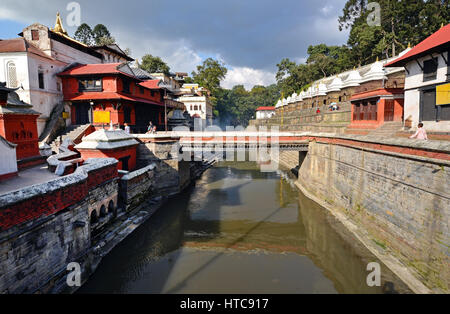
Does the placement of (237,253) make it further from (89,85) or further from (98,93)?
(89,85)

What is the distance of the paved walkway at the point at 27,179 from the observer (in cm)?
1088

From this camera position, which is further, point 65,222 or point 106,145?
point 106,145

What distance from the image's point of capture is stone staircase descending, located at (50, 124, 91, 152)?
22109mm

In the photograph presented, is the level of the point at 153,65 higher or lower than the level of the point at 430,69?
higher

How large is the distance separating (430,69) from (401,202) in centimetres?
874

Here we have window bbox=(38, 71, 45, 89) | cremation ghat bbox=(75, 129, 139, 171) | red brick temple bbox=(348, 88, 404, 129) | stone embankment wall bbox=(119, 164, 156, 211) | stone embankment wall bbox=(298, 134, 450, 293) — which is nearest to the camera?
stone embankment wall bbox=(298, 134, 450, 293)

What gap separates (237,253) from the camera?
13297 millimetres

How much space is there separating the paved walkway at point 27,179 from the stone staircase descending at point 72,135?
637 centimetres

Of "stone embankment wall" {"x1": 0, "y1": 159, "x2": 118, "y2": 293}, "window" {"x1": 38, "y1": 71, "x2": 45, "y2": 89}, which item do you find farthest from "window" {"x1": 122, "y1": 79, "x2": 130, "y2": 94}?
"stone embankment wall" {"x1": 0, "y1": 159, "x2": 118, "y2": 293}

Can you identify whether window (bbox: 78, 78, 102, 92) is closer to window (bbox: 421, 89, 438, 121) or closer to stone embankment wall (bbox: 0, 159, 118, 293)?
stone embankment wall (bbox: 0, 159, 118, 293)

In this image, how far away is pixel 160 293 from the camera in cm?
1018

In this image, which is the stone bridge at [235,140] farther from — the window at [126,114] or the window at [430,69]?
the window at [430,69]

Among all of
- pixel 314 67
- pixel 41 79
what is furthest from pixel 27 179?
pixel 314 67

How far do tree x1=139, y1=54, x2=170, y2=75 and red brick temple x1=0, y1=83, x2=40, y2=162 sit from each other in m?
45.4
